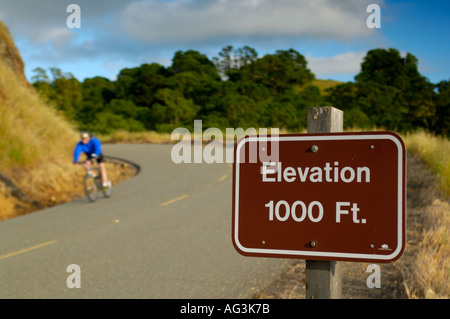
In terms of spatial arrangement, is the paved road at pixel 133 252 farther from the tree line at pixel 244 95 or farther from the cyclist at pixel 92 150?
the tree line at pixel 244 95

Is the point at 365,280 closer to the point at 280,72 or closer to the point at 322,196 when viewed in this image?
the point at 322,196

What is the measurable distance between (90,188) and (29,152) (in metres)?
5.59

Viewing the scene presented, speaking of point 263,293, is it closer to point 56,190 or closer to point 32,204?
point 32,204

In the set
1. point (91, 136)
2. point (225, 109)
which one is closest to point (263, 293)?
point (91, 136)

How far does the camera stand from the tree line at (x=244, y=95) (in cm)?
4009

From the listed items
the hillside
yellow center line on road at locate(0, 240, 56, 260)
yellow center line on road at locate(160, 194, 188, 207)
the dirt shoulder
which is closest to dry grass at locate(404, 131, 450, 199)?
the dirt shoulder

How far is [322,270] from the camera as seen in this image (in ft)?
6.33

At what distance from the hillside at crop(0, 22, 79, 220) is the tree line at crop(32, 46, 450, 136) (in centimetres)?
1823

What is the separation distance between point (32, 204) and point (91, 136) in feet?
8.82

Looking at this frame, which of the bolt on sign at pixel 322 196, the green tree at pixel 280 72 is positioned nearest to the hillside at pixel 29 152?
the bolt on sign at pixel 322 196

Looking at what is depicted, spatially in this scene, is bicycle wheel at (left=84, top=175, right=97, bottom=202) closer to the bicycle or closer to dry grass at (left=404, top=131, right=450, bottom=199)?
the bicycle

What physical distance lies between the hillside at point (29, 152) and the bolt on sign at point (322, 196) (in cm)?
1073
